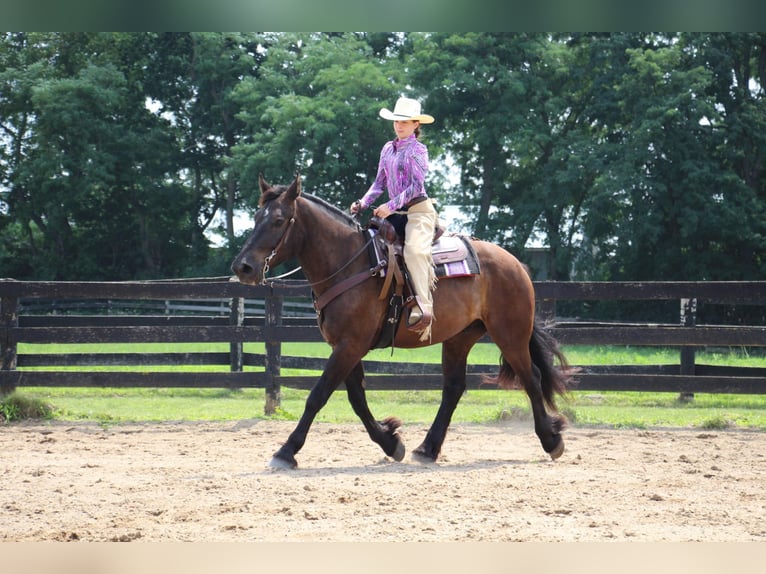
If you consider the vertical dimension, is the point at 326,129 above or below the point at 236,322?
above

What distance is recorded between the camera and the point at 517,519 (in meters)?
4.52

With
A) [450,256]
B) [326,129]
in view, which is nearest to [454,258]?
[450,256]

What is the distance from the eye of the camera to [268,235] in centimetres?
602

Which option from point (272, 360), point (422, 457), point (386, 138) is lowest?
point (422, 457)

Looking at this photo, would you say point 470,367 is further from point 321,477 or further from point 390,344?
point 321,477

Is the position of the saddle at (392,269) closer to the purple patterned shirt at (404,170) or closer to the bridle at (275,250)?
the purple patterned shirt at (404,170)

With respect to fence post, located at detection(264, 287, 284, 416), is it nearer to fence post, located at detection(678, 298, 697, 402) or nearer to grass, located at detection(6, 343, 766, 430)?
grass, located at detection(6, 343, 766, 430)

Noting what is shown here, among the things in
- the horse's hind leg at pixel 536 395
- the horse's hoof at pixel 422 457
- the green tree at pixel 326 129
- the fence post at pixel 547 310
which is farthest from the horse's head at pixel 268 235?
the green tree at pixel 326 129

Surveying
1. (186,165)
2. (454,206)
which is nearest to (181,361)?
(454,206)

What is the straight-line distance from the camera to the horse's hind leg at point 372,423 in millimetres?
6504

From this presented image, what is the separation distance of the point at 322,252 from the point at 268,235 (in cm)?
49

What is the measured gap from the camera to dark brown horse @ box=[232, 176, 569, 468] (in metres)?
6.11

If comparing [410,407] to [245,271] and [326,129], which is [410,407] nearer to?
[245,271]

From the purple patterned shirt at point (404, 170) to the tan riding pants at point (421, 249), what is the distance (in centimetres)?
15
